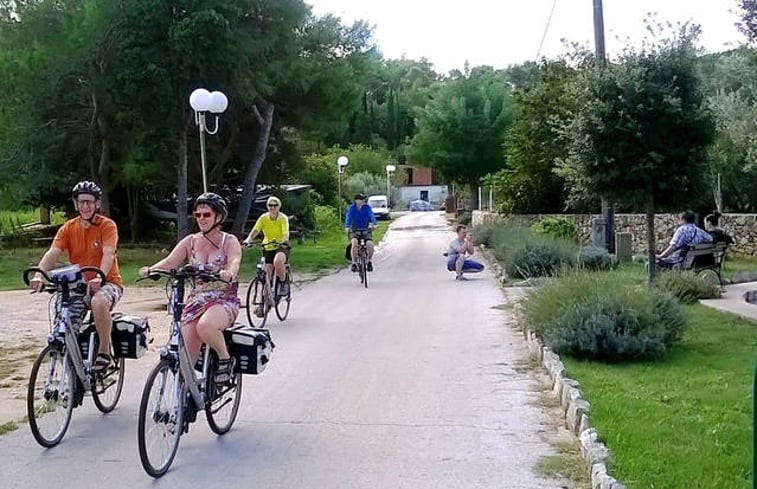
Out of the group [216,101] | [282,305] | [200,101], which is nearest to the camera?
[282,305]

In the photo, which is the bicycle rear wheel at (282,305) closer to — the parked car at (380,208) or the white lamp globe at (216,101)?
the white lamp globe at (216,101)

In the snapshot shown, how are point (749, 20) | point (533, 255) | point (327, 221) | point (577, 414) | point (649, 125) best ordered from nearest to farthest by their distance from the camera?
1. point (577, 414)
2. point (749, 20)
3. point (649, 125)
4. point (533, 255)
5. point (327, 221)

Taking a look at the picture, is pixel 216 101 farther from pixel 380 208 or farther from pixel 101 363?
pixel 380 208

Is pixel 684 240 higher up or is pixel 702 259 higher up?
A: pixel 684 240

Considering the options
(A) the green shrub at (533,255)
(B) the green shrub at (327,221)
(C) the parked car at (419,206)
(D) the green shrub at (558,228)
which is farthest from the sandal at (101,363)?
(C) the parked car at (419,206)

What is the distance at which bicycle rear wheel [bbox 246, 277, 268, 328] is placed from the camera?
41.9 feet

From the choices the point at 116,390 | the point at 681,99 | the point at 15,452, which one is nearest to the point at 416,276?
the point at 681,99

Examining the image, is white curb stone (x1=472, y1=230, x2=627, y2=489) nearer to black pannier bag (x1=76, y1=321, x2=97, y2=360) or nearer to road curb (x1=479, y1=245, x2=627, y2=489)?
road curb (x1=479, y1=245, x2=627, y2=489)

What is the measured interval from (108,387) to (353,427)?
1.92m

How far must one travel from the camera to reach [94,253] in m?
7.34

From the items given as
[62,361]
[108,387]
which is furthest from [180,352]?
[108,387]

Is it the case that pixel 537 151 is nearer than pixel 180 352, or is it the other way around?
pixel 180 352

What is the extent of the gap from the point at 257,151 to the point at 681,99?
51.8 feet

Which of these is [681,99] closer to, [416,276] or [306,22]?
[416,276]
